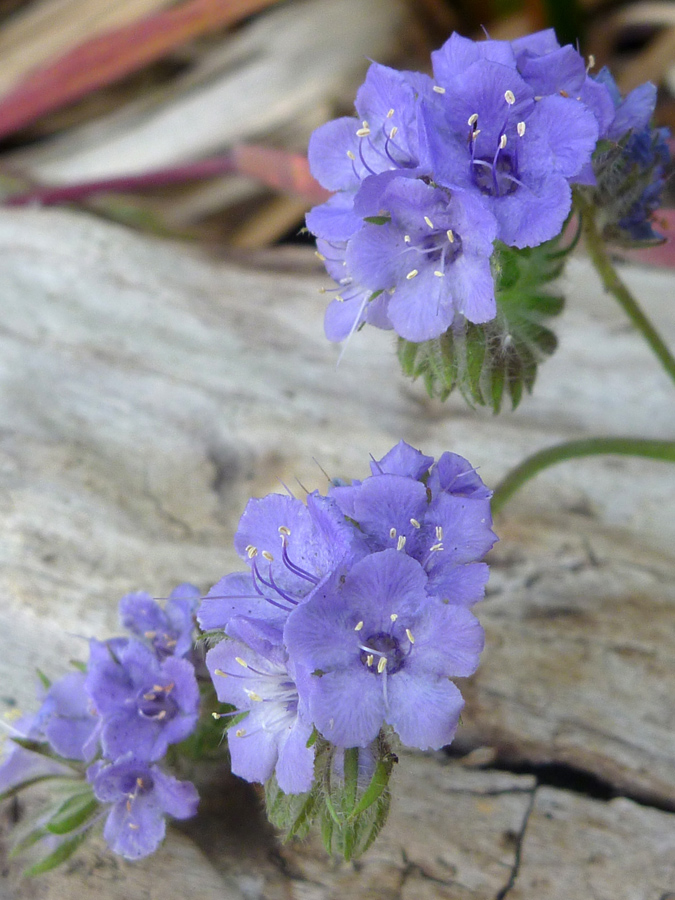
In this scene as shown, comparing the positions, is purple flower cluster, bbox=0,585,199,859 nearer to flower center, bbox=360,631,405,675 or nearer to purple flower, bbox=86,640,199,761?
purple flower, bbox=86,640,199,761

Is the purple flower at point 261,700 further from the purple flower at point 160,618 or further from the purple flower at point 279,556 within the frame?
the purple flower at point 160,618

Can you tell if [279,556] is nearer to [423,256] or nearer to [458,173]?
[423,256]

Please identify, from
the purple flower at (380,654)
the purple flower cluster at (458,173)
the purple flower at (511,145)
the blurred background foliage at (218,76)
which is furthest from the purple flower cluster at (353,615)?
the blurred background foliage at (218,76)

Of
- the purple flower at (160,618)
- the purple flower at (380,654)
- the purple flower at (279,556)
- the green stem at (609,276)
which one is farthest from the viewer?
Result: the green stem at (609,276)

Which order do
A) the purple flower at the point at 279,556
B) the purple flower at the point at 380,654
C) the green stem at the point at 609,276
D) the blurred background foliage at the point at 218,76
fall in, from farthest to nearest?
the blurred background foliage at the point at 218,76, the green stem at the point at 609,276, the purple flower at the point at 279,556, the purple flower at the point at 380,654

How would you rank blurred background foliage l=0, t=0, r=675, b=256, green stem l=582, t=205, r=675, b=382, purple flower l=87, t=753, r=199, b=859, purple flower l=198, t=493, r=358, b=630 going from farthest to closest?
1. blurred background foliage l=0, t=0, r=675, b=256
2. green stem l=582, t=205, r=675, b=382
3. purple flower l=87, t=753, r=199, b=859
4. purple flower l=198, t=493, r=358, b=630

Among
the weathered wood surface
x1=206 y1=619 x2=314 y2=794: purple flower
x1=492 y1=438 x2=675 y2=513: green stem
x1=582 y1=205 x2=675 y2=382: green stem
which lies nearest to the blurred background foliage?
the weathered wood surface

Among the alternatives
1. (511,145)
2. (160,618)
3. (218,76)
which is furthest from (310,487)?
(218,76)
